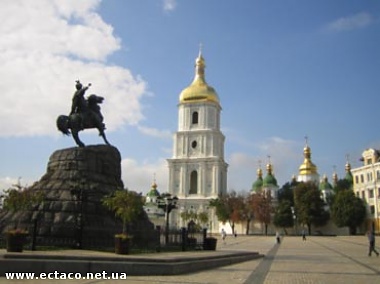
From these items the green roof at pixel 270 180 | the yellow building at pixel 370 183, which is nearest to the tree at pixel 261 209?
the yellow building at pixel 370 183

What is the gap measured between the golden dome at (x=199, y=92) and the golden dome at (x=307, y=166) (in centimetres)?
2421

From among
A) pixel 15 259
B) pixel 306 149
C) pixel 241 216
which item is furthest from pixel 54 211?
pixel 306 149

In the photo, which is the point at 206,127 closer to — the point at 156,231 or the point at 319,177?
the point at 319,177

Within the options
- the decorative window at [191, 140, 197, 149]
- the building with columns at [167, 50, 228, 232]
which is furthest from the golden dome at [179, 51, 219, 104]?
the decorative window at [191, 140, 197, 149]

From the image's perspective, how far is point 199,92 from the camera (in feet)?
283

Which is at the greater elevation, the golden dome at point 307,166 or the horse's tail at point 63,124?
the golden dome at point 307,166

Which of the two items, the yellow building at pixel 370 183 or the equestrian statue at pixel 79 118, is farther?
the yellow building at pixel 370 183

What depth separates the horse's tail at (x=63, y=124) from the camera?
80.9 feet

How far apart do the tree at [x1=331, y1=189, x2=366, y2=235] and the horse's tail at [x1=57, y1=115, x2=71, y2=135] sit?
52.8 m

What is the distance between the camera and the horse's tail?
80.9 ft

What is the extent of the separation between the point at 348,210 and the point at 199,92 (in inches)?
1327

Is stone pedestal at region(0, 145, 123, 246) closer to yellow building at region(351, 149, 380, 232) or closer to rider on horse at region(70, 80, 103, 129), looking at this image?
rider on horse at region(70, 80, 103, 129)

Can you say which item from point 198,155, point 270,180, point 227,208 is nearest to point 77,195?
point 227,208

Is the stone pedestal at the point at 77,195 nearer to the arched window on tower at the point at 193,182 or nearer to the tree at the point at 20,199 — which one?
the tree at the point at 20,199
